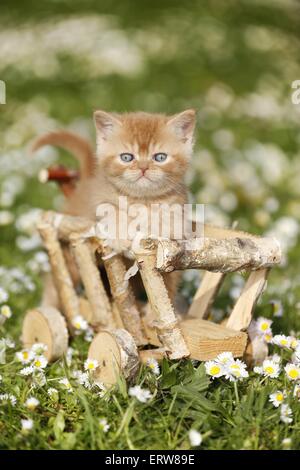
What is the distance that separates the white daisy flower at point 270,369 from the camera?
203cm

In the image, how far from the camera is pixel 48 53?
25.3ft

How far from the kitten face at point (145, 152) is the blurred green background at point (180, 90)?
2.89ft

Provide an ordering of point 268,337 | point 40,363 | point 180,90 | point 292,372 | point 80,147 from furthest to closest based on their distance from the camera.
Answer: point 180,90, point 80,147, point 268,337, point 40,363, point 292,372

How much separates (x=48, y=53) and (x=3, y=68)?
2.82 feet

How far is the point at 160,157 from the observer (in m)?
2.30

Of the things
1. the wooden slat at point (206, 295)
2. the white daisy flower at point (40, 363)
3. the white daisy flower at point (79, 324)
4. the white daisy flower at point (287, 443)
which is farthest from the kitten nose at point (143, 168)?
the white daisy flower at point (287, 443)

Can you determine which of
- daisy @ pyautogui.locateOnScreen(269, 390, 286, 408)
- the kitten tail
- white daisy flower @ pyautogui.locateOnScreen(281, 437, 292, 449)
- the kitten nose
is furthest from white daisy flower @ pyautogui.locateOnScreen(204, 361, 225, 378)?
the kitten tail

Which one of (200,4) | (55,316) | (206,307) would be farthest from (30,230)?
(200,4)

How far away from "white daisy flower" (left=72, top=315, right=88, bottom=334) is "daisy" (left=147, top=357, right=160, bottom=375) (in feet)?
1.49

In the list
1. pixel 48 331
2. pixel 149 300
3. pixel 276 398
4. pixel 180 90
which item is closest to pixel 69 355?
pixel 48 331

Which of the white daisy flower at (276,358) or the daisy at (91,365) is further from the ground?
the white daisy flower at (276,358)

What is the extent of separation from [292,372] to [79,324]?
89 centimetres

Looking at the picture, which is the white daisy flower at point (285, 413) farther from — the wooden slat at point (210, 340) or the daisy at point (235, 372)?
the wooden slat at point (210, 340)

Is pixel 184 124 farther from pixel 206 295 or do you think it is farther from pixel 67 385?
pixel 67 385
